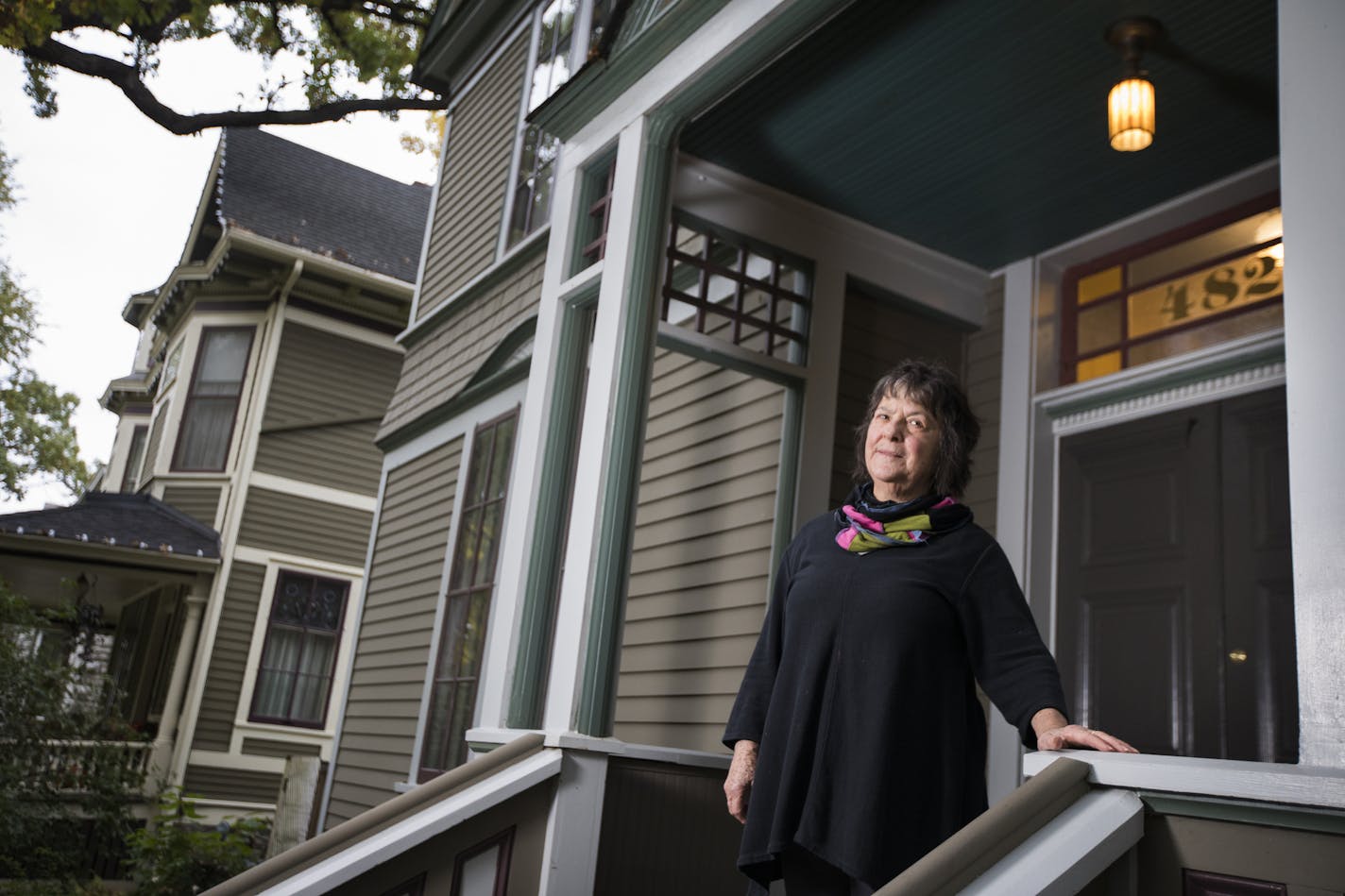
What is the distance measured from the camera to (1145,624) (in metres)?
4.21

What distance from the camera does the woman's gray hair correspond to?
2.45 m

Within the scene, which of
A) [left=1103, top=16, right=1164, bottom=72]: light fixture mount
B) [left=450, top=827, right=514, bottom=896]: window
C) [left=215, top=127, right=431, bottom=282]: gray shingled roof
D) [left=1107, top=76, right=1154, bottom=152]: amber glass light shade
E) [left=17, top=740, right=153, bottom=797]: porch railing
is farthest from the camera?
[left=215, top=127, right=431, bottom=282]: gray shingled roof

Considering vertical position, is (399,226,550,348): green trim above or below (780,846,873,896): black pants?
above

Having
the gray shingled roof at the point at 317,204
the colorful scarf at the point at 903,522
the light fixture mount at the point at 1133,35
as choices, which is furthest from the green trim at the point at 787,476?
the gray shingled roof at the point at 317,204

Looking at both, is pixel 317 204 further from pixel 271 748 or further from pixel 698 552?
pixel 698 552

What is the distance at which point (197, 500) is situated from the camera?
14.4m

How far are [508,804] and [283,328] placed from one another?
41.4 feet

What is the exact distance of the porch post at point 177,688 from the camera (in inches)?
506

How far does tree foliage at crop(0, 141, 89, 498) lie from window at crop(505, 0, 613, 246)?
1683cm

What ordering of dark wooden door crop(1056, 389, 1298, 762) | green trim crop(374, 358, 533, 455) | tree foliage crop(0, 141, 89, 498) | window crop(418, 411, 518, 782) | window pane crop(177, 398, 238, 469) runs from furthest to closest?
1. tree foliage crop(0, 141, 89, 498)
2. window pane crop(177, 398, 238, 469)
3. green trim crop(374, 358, 533, 455)
4. window crop(418, 411, 518, 782)
5. dark wooden door crop(1056, 389, 1298, 762)

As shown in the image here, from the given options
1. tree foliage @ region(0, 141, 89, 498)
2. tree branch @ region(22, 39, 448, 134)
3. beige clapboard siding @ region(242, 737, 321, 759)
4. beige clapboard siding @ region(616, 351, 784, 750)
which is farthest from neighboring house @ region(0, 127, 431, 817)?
beige clapboard siding @ region(616, 351, 784, 750)

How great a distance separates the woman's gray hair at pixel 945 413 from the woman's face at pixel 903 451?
0.6 inches

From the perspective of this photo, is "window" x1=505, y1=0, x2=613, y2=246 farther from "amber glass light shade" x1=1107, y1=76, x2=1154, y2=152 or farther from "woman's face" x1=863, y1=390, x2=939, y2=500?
"woman's face" x1=863, y1=390, x2=939, y2=500

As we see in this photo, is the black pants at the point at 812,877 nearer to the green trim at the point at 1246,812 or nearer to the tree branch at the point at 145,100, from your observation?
the green trim at the point at 1246,812
